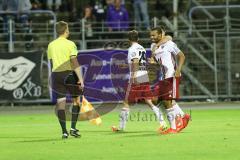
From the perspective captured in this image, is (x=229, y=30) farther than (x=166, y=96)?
Yes

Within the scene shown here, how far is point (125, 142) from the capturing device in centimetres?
1484

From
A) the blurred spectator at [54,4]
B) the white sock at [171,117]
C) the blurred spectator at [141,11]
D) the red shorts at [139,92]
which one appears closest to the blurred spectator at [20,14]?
the blurred spectator at [54,4]

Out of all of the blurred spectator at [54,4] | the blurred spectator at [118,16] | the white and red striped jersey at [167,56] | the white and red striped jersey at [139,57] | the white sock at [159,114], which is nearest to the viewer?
the white and red striped jersey at [167,56]

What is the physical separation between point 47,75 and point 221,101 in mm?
6616

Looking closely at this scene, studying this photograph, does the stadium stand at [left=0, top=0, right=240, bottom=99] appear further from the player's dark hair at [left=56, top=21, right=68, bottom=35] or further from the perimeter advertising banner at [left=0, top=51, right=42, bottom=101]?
the player's dark hair at [left=56, top=21, right=68, bottom=35]

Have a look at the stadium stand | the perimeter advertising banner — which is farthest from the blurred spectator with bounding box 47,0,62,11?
the perimeter advertising banner

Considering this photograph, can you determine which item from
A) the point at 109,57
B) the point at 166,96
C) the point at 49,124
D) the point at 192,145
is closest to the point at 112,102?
the point at 109,57

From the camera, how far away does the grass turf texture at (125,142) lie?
12664mm

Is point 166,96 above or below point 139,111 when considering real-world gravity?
above

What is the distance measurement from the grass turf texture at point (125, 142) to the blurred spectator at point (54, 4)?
1075 centimetres

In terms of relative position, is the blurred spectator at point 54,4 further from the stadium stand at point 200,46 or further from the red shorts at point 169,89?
the red shorts at point 169,89

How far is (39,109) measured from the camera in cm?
2814

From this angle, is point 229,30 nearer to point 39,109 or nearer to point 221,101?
point 221,101

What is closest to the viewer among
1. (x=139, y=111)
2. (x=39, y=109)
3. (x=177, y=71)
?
(x=177, y=71)
